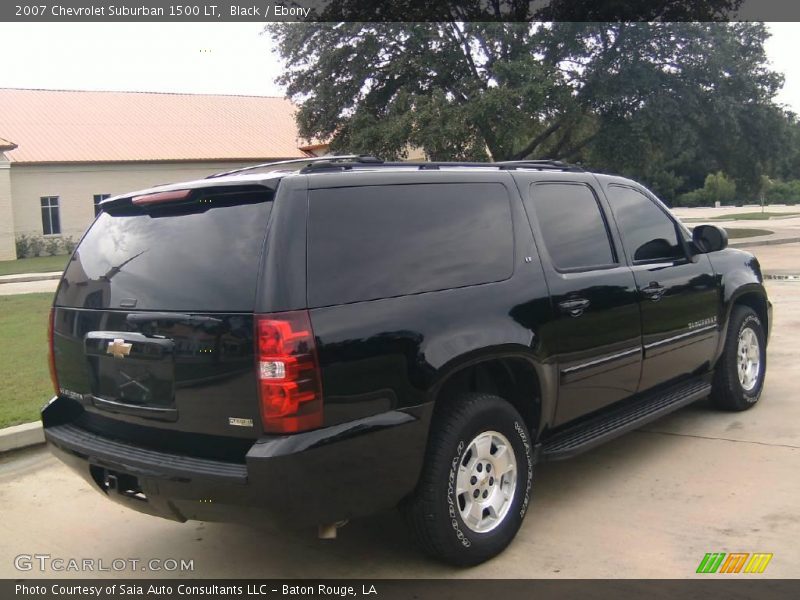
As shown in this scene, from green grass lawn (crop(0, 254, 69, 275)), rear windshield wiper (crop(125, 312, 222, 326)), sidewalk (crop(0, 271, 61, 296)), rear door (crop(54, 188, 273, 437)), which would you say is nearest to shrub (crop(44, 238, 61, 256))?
green grass lawn (crop(0, 254, 69, 275))

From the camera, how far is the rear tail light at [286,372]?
3262 mm

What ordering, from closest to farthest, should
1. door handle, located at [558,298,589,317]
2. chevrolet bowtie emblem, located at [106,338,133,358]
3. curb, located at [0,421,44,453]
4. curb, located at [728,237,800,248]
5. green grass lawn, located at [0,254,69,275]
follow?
chevrolet bowtie emblem, located at [106,338,133,358], door handle, located at [558,298,589,317], curb, located at [0,421,44,453], curb, located at [728,237,800,248], green grass lawn, located at [0,254,69,275]

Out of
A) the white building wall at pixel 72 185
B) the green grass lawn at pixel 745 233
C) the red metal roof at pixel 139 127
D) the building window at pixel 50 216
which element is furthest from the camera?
the red metal roof at pixel 139 127

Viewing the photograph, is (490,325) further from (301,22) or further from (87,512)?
(301,22)

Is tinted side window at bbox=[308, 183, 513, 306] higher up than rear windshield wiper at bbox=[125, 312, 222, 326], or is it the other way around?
tinted side window at bbox=[308, 183, 513, 306]

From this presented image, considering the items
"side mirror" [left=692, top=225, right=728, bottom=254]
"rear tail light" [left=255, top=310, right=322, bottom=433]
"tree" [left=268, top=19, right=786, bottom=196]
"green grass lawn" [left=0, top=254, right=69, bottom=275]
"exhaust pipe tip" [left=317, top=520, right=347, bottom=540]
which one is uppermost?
"tree" [left=268, top=19, right=786, bottom=196]

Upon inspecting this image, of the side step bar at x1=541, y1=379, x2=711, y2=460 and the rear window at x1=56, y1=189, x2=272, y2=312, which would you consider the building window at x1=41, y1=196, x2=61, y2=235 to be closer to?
the rear window at x1=56, y1=189, x2=272, y2=312

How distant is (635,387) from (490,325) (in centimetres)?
162

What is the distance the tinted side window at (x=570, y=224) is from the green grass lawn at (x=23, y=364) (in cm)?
422

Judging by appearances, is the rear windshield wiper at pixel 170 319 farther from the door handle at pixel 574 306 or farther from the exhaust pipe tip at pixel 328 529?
the door handle at pixel 574 306

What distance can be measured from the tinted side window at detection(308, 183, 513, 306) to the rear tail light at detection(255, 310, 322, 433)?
6.7 inches

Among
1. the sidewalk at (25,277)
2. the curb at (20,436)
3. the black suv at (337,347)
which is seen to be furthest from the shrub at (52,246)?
the black suv at (337,347)

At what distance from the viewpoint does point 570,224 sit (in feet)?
15.9

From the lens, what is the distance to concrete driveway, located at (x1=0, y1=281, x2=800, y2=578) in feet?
13.0
